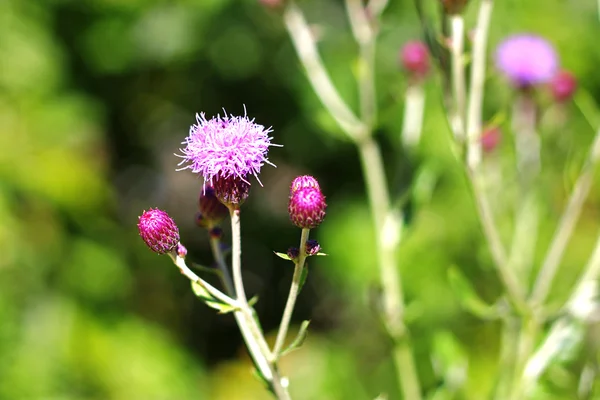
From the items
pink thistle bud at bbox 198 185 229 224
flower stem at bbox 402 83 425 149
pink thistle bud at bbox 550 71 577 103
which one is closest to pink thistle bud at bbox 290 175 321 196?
pink thistle bud at bbox 198 185 229 224

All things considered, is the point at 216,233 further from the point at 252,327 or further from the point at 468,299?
the point at 468,299

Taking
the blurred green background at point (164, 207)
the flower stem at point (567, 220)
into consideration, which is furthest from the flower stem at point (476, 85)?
the blurred green background at point (164, 207)

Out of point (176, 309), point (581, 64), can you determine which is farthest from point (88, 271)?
point (581, 64)

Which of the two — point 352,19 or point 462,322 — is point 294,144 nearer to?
point 462,322

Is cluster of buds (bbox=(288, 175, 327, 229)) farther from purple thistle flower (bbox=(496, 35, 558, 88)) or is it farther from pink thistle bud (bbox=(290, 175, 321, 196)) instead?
purple thistle flower (bbox=(496, 35, 558, 88))

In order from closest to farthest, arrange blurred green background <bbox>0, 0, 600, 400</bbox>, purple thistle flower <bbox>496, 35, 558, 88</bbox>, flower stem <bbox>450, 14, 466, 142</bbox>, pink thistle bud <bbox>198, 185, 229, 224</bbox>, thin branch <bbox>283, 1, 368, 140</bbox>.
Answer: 1. pink thistle bud <bbox>198, 185, 229, 224</bbox>
2. flower stem <bbox>450, 14, 466, 142</bbox>
3. thin branch <bbox>283, 1, 368, 140</bbox>
4. purple thistle flower <bbox>496, 35, 558, 88</bbox>
5. blurred green background <bbox>0, 0, 600, 400</bbox>

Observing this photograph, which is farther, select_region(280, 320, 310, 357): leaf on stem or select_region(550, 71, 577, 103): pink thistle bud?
select_region(550, 71, 577, 103): pink thistle bud
